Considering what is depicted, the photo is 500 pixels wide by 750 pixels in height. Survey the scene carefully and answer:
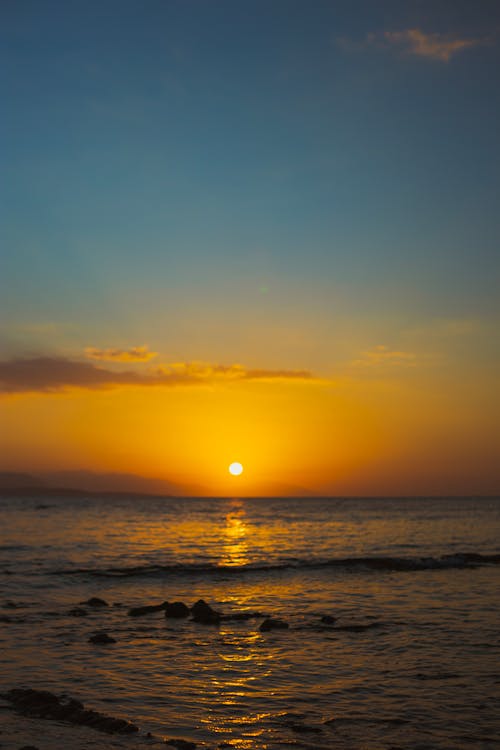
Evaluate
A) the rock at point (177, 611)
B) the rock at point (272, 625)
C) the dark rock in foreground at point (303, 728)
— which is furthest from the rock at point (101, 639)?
the dark rock in foreground at point (303, 728)

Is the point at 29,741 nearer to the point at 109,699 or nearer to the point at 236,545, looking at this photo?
the point at 109,699

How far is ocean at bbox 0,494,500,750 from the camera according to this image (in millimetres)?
11992

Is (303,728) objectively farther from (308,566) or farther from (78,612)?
(308,566)

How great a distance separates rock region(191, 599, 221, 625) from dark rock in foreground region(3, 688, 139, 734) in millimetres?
9259

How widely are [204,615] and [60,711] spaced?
10.8 metres

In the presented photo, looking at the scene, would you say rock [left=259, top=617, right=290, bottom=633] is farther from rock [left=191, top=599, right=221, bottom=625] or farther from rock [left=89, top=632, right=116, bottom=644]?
rock [left=89, top=632, right=116, bottom=644]

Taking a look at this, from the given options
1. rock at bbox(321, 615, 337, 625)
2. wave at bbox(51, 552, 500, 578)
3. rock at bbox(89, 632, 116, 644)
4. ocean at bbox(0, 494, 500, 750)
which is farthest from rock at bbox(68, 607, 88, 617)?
wave at bbox(51, 552, 500, 578)

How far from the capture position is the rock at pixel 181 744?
1093cm

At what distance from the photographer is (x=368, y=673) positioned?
16.0 m

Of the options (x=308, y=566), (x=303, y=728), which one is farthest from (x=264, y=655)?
(x=308, y=566)

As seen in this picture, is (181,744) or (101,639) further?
(101,639)

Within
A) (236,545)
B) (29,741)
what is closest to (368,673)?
(29,741)

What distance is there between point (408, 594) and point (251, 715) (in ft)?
56.7

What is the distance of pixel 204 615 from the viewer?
76.1 ft
